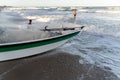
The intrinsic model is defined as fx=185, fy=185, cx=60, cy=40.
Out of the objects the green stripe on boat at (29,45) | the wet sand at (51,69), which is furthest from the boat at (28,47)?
the wet sand at (51,69)

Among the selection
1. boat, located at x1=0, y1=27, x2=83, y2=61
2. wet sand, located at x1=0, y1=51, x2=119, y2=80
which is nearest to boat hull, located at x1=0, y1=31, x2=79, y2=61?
boat, located at x1=0, y1=27, x2=83, y2=61

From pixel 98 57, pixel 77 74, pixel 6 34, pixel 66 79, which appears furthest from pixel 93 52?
pixel 6 34

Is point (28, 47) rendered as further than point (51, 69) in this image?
Yes

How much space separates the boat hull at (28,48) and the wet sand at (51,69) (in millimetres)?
286

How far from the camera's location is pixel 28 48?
6.35 meters

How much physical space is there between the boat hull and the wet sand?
286 mm

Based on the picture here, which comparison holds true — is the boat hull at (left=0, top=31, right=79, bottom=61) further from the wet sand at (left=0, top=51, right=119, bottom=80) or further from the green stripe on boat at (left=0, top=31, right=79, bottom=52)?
the wet sand at (left=0, top=51, right=119, bottom=80)

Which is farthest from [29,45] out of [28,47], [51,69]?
[51,69]

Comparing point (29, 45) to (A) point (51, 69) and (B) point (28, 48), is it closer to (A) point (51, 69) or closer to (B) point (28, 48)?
(B) point (28, 48)

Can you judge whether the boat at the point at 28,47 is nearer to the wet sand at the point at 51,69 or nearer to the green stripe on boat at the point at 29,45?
the green stripe on boat at the point at 29,45

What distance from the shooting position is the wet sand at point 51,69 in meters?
5.61

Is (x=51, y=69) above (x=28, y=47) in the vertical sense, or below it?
below

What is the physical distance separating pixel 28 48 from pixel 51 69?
107cm

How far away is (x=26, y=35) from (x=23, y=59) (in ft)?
2.92
